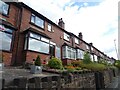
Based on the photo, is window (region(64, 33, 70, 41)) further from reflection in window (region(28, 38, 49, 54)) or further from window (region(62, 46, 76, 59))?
reflection in window (region(28, 38, 49, 54))

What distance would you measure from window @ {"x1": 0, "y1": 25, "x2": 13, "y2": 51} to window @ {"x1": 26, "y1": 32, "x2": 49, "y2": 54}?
2121 mm

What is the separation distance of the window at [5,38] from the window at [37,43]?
2.12 m

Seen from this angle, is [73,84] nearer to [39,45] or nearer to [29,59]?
[29,59]

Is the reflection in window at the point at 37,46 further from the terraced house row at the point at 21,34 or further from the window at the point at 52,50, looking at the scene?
the window at the point at 52,50

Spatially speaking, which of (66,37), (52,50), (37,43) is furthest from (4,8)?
(66,37)

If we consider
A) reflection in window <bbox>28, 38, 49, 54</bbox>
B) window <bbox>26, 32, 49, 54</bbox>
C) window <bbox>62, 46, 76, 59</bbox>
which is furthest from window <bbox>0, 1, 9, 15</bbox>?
window <bbox>62, 46, 76, 59</bbox>

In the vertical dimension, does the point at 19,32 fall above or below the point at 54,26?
below

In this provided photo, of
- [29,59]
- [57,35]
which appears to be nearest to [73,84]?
[29,59]

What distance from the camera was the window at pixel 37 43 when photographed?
49.8 feet

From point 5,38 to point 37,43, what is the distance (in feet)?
13.0

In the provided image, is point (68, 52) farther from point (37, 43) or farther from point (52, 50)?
point (37, 43)

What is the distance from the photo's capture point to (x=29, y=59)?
1441cm

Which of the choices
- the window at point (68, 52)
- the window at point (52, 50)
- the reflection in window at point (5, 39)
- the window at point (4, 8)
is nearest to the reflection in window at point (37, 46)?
the reflection in window at point (5, 39)

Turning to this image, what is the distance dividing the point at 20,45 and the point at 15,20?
9.30 ft
